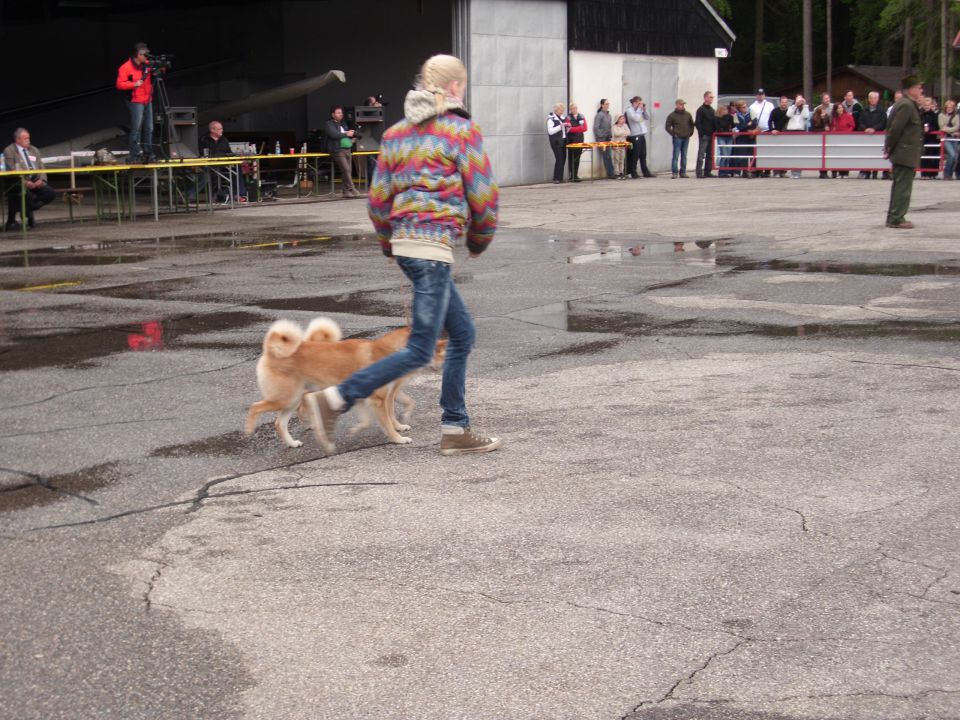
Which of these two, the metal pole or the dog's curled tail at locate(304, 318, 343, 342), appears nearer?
the dog's curled tail at locate(304, 318, 343, 342)

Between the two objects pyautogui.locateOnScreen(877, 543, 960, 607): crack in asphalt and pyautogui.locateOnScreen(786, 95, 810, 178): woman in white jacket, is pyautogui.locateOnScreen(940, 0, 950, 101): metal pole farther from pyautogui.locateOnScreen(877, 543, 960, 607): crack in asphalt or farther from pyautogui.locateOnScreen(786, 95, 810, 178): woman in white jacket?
pyautogui.locateOnScreen(877, 543, 960, 607): crack in asphalt

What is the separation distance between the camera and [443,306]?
20.4ft

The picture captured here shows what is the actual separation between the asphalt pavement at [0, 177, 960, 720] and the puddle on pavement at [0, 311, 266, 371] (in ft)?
0.16

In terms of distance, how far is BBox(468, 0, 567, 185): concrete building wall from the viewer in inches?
1169

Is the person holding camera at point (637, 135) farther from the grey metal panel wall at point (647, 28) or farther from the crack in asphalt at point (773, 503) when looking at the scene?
the crack in asphalt at point (773, 503)

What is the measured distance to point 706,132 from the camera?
107ft

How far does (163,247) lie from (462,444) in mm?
11947

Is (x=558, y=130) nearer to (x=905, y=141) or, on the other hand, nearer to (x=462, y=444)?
(x=905, y=141)

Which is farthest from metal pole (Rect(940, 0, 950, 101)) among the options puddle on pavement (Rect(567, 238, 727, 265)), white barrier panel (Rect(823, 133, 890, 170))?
puddle on pavement (Rect(567, 238, 727, 265))

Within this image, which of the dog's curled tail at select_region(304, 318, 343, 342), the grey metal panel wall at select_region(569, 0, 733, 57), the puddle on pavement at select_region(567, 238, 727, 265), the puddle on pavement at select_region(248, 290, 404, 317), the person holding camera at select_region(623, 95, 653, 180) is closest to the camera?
the dog's curled tail at select_region(304, 318, 343, 342)

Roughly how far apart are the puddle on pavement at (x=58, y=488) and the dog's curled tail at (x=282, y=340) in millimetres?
965

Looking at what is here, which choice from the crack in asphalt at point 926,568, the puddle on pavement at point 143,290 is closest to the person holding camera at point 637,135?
the puddle on pavement at point 143,290

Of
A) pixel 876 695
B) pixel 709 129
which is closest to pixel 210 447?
pixel 876 695

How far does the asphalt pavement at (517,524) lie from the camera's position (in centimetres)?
388
